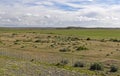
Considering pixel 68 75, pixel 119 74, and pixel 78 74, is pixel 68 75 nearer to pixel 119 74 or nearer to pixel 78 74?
pixel 78 74

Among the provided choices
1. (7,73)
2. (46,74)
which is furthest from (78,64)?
(7,73)

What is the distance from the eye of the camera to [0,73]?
22578 mm

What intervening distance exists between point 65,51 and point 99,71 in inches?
881

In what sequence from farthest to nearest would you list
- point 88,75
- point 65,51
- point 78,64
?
point 65,51 → point 78,64 → point 88,75

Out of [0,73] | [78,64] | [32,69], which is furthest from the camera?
[78,64]

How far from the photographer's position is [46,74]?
23.6m

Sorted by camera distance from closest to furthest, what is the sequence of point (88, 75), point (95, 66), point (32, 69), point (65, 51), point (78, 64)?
point (88, 75), point (32, 69), point (95, 66), point (78, 64), point (65, 51)

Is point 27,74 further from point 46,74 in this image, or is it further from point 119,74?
point 119,74

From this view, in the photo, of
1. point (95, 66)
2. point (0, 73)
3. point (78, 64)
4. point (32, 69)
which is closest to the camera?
point (0, 73)

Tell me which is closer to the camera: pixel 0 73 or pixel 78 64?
pixel 0 73

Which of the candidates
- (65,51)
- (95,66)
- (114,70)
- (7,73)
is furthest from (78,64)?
(65,51)

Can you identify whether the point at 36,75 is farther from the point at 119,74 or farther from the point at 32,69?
the point at 119,74

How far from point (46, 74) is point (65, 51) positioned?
84.3ft

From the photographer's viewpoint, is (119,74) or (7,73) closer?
(7,73)
